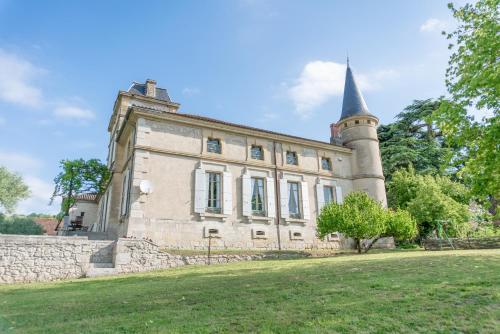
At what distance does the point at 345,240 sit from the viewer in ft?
60.6

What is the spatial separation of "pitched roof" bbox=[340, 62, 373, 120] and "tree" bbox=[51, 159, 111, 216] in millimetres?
15319

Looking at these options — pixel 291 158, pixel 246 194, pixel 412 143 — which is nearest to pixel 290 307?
pixel 246 194

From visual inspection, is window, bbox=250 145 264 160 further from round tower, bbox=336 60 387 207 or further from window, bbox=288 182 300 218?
round tower, bbox=336 60 387 207

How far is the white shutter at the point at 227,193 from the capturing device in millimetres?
15742

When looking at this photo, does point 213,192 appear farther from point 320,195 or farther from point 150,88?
point 150,88

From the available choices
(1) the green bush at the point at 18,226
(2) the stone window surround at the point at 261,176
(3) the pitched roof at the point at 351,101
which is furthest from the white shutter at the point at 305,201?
(1) the green bush at the point at 18,226

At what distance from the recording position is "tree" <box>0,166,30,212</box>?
27.9m

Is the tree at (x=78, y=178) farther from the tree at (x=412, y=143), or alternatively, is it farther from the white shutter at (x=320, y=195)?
the tree at (x=412, y=143)

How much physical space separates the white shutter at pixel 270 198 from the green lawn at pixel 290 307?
1015cm

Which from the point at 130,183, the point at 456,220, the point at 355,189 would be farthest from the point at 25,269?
the point at 456,220

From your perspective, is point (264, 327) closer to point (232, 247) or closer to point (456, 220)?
point (232, 247)

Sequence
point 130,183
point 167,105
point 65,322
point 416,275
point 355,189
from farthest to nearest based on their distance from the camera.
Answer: point 167,105 < point 355,189 < point 130,183 < point 416,275 < point 65,322

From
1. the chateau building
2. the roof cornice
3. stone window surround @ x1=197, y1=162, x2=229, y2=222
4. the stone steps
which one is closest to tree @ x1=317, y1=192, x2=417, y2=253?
the chateau building

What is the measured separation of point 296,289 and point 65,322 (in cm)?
340
